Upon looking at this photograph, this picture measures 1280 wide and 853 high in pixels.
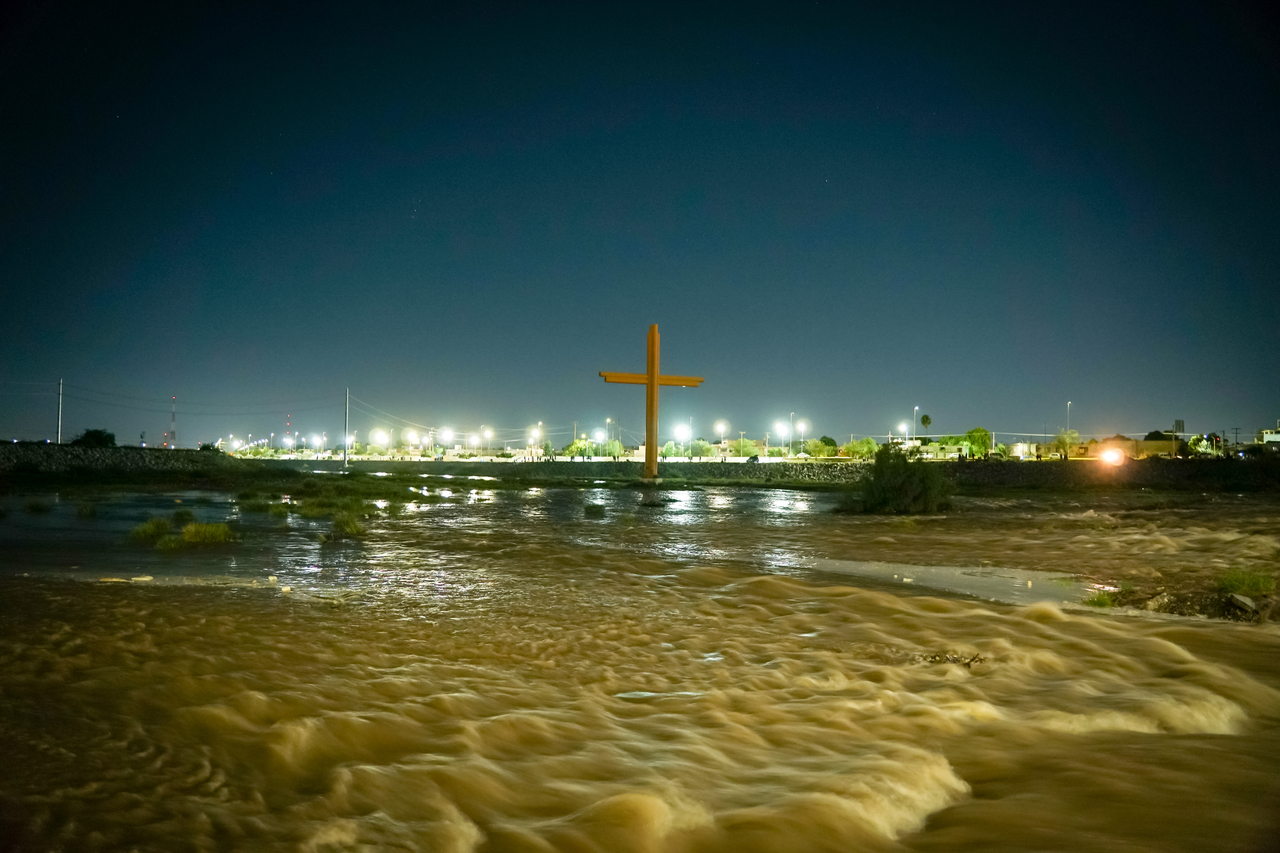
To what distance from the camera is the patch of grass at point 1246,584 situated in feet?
24.2

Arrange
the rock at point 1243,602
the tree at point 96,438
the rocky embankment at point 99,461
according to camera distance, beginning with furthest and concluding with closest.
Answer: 1. the tree at point 96,438
2. the rocky embankment at point 99,461
3. the rock at point 1243,602

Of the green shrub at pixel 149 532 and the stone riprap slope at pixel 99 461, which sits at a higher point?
the stone riprap slope at pixel 99 461

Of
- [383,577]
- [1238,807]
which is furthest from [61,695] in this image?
[1238,807]

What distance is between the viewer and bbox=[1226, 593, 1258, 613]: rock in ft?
22.7

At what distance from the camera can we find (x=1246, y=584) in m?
7.49

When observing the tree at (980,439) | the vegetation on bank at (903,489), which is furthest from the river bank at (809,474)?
the tree at (980,439)

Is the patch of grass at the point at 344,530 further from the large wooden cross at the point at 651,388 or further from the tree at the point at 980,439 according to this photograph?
the tree at the point at 980,439

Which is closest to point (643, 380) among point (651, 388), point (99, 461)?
point (651, 388)

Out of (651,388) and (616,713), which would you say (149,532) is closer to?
(616,713)

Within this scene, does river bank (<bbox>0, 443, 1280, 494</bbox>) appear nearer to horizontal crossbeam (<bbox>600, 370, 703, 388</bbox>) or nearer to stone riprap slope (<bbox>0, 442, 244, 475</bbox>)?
stone riprap slope (<bbox>0, 442, 244, 475</bbox>)

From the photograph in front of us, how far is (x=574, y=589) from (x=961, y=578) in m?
4.66

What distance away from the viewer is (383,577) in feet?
28.6

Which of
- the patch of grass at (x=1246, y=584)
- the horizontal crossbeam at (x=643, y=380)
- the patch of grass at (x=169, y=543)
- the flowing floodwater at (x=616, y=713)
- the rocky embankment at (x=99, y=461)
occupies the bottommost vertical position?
the flowing floodwater at (x=616, y=713)

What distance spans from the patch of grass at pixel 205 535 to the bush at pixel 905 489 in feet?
46.4
